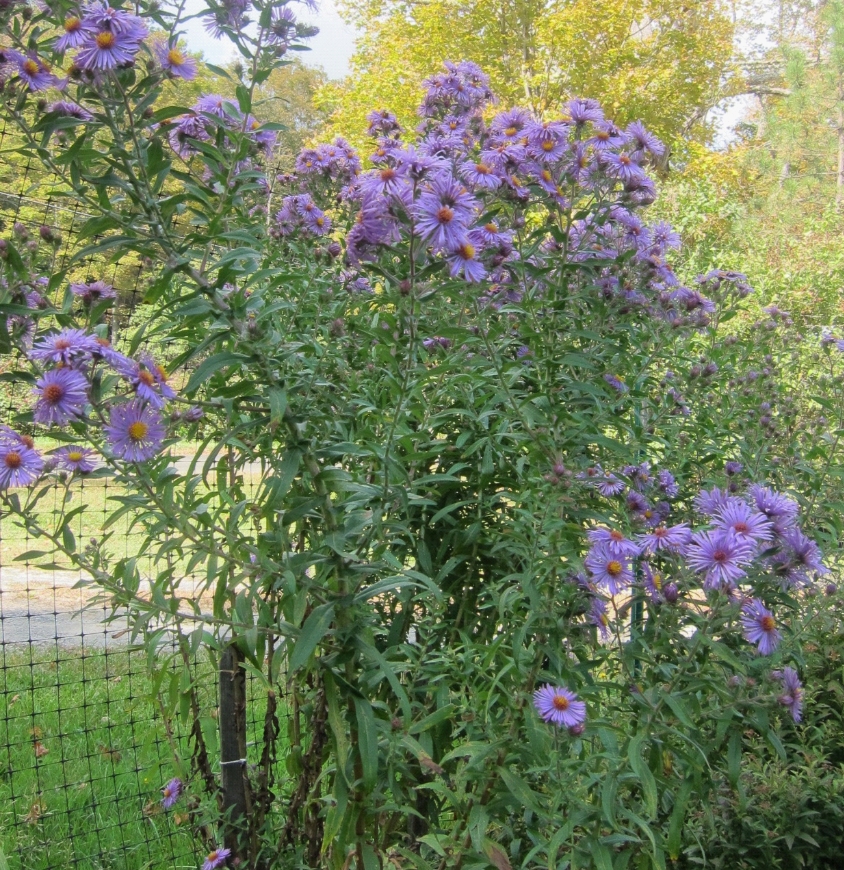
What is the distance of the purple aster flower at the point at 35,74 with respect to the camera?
57.6 inches

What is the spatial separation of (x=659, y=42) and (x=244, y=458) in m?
12.9

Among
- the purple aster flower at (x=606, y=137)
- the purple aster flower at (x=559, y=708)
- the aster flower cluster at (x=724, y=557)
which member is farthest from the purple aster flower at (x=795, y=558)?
the purple aster flower at (x=606, y=137)

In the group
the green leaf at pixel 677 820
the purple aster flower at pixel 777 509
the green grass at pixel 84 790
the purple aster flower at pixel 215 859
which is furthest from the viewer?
the green grass at pixel 84 790

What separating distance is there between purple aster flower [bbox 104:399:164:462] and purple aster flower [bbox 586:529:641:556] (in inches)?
32.8

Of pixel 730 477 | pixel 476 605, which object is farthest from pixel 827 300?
pixel 476 605

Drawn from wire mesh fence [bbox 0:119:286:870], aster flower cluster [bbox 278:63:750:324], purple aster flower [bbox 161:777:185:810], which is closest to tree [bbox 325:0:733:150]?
wire mesh fence [bbox 0:119:286:870]

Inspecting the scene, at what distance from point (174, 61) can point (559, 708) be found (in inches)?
52.3

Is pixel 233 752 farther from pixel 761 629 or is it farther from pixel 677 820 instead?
pixel 761 629

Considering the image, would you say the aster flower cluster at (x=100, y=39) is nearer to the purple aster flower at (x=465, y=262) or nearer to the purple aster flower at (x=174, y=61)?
the purple aster flower at (x=174, y=61)

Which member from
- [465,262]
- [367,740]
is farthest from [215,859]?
[465,262]

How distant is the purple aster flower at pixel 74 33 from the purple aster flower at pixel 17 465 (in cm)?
60

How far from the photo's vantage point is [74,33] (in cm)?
132

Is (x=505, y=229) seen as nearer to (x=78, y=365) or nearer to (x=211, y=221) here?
(x=211, y=221)

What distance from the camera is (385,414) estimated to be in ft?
5.41
